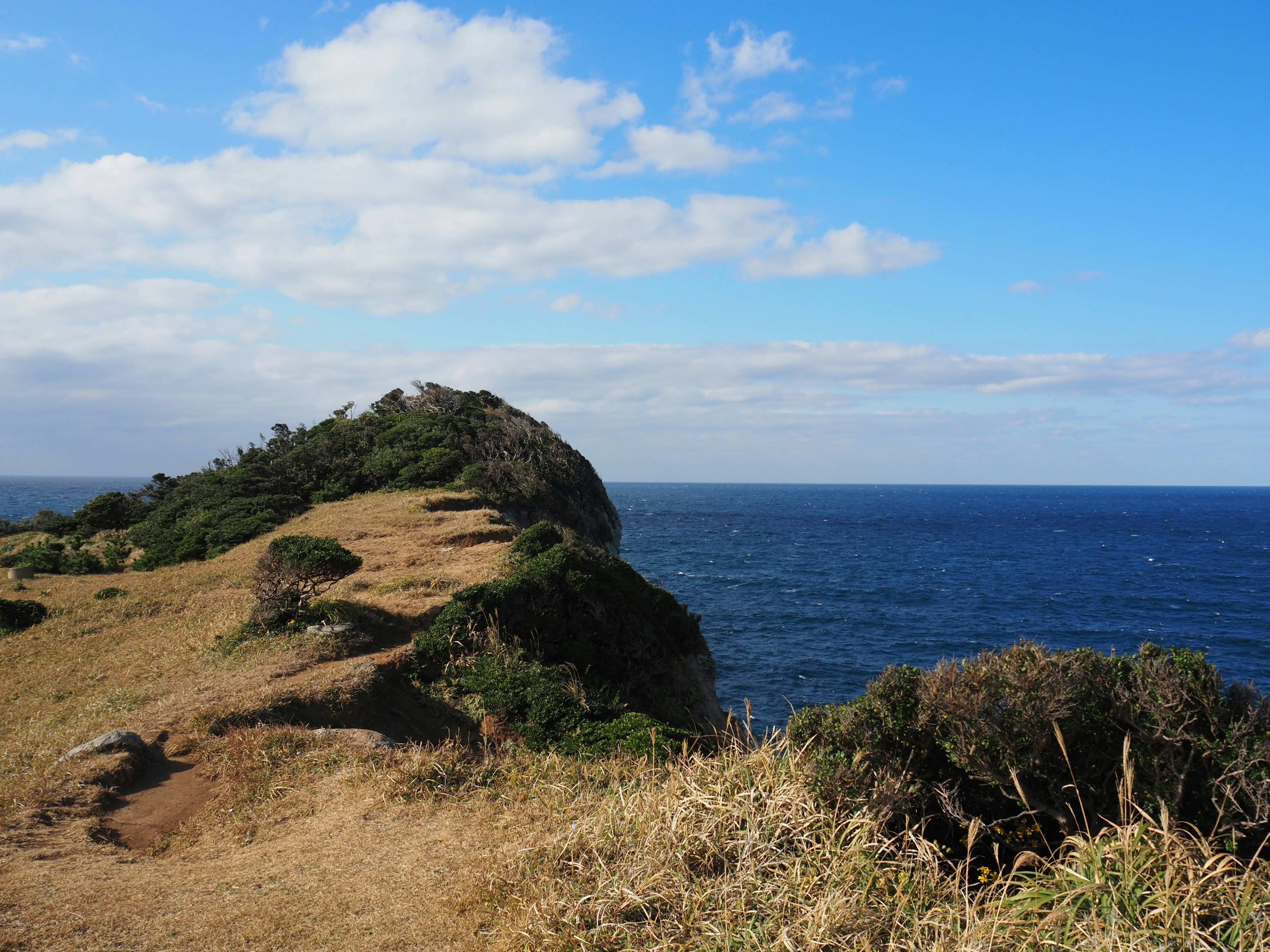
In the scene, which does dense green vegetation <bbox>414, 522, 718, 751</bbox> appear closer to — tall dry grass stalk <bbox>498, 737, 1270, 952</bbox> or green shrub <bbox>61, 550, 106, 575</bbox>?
tall dry grass stalk <bbox>498, 737, 1270, 952</bbox>

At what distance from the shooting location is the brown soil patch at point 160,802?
8.16 m

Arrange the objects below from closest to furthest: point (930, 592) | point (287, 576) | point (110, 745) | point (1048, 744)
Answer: point (1048, 744) → point (110, 745) → point (287, 576) → point (930, 592)

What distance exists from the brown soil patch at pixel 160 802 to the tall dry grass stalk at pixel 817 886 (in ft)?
15.2

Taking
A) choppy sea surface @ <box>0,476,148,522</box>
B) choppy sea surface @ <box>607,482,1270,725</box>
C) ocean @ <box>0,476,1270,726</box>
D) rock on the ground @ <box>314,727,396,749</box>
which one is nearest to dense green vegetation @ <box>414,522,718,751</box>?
rock on the ground @ <box>314,727,396,749</box>

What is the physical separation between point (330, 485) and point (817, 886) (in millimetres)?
29775

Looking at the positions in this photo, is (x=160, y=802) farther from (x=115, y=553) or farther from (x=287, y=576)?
(x=115, y=553)

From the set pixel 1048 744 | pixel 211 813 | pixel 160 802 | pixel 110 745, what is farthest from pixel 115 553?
pixel 1048 744

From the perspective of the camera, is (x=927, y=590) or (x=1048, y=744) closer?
(x=1048, y=744)

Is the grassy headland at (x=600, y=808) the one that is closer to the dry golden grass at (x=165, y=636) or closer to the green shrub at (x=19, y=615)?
the dry golden grass at (x=165, y=636)

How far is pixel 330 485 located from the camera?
103 ft

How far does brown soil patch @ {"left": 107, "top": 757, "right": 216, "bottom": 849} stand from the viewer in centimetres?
816

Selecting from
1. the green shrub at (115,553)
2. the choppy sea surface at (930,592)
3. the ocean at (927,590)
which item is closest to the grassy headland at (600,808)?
the ocean at (927,590)

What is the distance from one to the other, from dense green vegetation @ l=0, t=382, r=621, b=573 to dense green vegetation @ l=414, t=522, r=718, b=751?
38.7ft

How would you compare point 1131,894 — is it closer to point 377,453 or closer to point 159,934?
point 159,934
